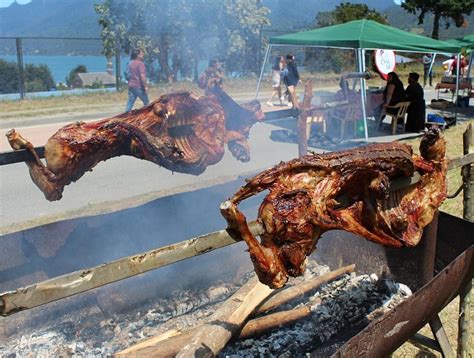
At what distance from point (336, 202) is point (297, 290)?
1333 millimetres

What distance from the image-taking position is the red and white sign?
12711 mm

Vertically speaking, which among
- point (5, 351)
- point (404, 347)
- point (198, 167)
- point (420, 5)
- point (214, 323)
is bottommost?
point (404, 347)

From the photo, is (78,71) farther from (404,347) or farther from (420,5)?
(420,5)

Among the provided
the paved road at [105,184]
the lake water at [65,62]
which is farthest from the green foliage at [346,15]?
the paved road at [105,184]

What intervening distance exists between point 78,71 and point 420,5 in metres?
26.8

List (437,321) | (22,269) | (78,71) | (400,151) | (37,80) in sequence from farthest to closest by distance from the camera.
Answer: (78,71) < (37,80) < (22,269) < (437,321) < (400,151)

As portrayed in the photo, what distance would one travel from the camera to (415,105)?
38.0ft

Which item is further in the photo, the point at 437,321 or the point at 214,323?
the point at 437,321

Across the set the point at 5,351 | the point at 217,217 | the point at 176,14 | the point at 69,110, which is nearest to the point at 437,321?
the point at 217,217

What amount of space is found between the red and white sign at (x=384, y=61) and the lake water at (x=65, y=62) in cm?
659

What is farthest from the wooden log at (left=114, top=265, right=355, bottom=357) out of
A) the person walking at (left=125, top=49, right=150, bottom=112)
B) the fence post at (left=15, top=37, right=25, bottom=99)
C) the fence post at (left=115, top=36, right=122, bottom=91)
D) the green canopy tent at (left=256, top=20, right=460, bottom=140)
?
the fence post at (left=15, top=37, right=25, bottom=99)

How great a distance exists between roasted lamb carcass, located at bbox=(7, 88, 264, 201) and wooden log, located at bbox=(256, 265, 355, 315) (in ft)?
3.84

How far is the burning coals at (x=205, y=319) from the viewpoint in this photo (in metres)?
2.98

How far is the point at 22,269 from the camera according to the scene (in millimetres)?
3297
